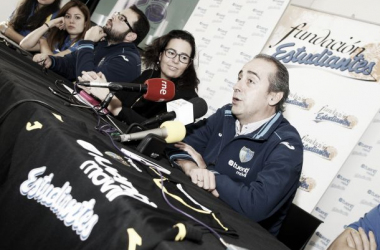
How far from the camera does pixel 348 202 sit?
2.87m

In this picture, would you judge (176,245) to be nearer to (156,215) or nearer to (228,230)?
(156,215)

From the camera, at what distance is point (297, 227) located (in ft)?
5.82

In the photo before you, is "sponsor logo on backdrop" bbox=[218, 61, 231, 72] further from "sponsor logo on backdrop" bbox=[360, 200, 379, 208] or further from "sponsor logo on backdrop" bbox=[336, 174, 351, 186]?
"sponsor logo on backdrop" bbox=[360, 200, 379, 208]

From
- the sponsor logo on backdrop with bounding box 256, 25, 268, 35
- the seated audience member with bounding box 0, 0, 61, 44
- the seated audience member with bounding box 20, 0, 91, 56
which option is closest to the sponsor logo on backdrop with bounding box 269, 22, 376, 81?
the sponsor logo on backdrop with bounding box 256, 25, 268, 35

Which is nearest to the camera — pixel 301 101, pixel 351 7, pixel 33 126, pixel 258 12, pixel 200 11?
pixel 33 126

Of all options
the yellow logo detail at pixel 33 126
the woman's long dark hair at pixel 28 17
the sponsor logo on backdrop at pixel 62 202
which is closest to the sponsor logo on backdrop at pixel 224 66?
the woman's long dark hair at pixel 28 17

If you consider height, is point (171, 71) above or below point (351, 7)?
below

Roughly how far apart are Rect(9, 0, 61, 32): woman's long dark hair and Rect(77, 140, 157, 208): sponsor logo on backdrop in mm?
3821

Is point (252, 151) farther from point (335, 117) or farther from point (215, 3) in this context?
point (215, 3)

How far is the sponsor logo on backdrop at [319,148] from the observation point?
2.83 metres

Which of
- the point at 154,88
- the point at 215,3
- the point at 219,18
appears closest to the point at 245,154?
the point at 154,88

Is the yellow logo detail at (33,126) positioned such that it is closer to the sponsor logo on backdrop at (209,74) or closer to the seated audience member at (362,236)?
the seated audience member at (362,236)

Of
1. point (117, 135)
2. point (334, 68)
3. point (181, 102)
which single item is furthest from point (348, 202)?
point (117, 135)

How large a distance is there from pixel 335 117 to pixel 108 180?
8.35 ft
